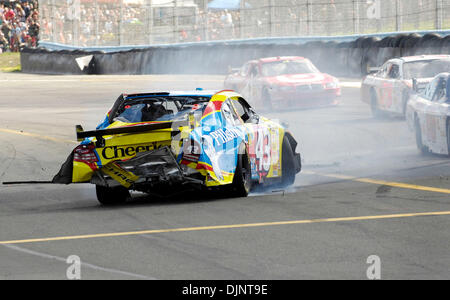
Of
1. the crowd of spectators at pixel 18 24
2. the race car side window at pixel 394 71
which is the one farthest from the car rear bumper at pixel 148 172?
the crowd of spectators at pixel 18 24

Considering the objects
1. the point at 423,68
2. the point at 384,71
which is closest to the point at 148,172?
the point at 423,68

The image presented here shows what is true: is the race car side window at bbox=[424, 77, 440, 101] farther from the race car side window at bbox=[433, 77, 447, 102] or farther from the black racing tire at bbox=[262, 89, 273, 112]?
the black racing tire at bbox=[262, 89, 273, 112]

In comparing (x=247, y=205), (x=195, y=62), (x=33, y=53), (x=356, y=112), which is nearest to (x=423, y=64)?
(x=356, y=112)

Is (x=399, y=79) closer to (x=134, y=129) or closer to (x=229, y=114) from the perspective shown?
(x=229, y=114)

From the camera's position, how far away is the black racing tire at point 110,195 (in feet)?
37.7

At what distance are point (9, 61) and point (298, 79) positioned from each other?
3204 centimetres

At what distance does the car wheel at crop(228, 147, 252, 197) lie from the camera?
36.8ft

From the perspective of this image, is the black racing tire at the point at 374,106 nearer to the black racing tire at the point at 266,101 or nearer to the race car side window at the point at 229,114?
the black racing tire at the point at 266,101

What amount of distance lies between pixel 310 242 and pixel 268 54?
28132 mm

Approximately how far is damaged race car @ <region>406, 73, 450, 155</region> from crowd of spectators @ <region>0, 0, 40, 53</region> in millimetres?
38273

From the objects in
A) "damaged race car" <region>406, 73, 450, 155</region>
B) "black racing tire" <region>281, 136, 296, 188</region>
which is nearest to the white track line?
"black racing tire" <region>281, 136, 296, 188</region>

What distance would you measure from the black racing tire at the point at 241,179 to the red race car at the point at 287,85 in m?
12.9

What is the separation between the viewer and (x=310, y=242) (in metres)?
8.44

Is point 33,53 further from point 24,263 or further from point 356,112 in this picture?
point 24,263
